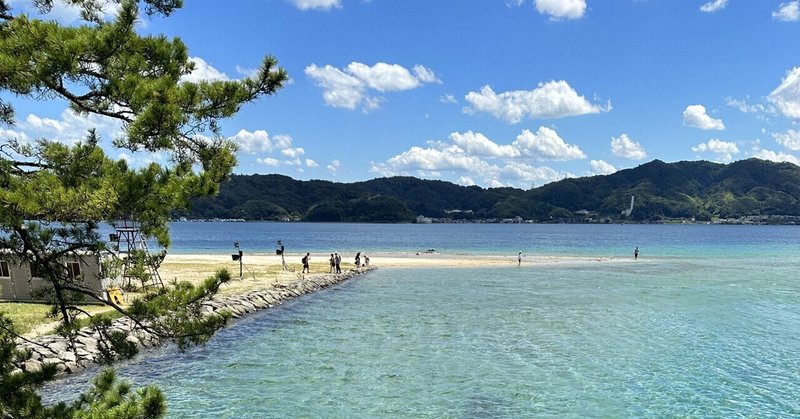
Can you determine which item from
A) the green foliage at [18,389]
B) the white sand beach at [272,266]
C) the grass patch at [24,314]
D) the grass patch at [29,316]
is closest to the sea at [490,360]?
the grass patch at [29,316]

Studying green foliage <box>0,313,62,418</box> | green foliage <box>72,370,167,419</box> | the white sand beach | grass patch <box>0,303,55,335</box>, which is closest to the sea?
grass patch <box>0,303,55,335</box>

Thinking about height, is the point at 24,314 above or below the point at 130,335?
above

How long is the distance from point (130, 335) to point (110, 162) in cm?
1694

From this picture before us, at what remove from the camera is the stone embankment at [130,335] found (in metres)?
14.4

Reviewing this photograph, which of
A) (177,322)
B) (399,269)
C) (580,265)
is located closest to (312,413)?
(177,322)

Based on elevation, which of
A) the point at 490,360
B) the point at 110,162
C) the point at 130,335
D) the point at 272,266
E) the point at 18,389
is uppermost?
the point at 110,162

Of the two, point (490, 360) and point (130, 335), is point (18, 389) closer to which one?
point (130, 335)

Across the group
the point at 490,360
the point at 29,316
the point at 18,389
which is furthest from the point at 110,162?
the point at 29,316

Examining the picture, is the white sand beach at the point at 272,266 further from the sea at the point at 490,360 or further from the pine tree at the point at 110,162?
the pine tree at the point at 110,162

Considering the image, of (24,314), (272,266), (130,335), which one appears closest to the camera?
(130,335)

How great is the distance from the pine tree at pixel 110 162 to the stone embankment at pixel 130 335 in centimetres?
84

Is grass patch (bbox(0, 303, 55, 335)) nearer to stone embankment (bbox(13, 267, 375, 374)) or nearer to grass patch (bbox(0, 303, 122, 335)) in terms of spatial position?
grass patch (bbox(0, 303, 122, 335))

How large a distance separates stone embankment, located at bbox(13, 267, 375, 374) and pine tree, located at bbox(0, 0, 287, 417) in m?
0.84

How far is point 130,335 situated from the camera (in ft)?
69.8
